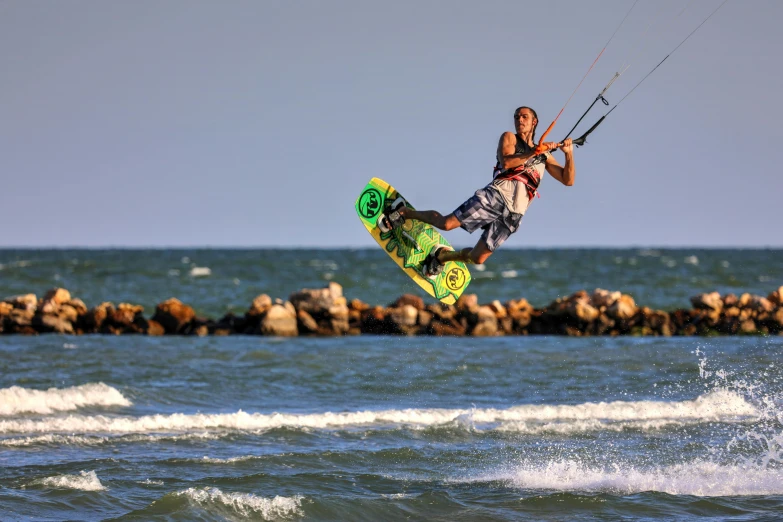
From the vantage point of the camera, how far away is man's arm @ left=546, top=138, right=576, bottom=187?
9.96 m

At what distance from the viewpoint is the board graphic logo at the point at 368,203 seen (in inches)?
501

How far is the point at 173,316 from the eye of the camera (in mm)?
23609

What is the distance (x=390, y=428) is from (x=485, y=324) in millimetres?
10671

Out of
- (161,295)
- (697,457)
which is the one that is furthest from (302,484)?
(161,295)

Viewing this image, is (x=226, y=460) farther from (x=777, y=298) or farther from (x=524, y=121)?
(x=777, y=298)

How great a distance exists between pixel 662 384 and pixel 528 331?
7.53 metres

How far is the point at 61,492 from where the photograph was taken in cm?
943

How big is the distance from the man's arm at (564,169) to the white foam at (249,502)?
4.26m

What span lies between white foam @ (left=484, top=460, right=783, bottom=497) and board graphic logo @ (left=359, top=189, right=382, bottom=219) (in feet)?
12.7

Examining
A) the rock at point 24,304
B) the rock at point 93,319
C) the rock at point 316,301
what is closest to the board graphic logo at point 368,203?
the rock at point 316,301

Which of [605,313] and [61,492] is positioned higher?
[605,313]

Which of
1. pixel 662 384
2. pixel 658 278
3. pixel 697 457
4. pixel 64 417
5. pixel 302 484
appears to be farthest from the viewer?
pixel 658 278

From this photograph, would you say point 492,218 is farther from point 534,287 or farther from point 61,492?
point 534,287

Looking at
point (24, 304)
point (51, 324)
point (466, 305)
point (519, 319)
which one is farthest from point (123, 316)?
point (519, 319)
